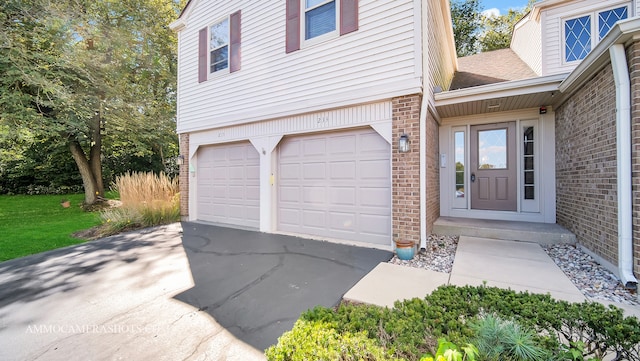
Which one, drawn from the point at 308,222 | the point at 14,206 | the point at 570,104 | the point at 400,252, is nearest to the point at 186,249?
the point at 308,222

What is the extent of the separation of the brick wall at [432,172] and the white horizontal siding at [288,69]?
4.31 ft

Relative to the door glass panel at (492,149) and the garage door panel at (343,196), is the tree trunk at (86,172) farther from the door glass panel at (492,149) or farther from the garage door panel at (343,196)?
the door glass panel at (492,149)

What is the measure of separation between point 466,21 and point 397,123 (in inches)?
632

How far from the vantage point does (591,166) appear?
12.8ft

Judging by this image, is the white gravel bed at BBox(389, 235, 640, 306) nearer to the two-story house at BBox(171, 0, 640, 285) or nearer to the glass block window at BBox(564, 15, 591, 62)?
the two-story house at BBox(171, 0, 640, 285)

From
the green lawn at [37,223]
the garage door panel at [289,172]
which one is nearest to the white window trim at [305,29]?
the garage door panel at [289,172]

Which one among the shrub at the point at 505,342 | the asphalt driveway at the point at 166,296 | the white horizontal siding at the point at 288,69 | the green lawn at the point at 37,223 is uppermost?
the white horizontal siding at the point at 288,69

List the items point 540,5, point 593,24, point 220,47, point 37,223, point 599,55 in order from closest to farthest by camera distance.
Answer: point 599,55, point 593,24, point 540,5, point 220,47, point 37,223

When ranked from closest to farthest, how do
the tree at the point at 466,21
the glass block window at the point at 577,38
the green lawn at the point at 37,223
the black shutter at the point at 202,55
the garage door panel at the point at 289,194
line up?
1. the green lawn at the point at 37,223
2. the garage door panel at the point at 289,194
3. the glass block window at the point at 577,38
4. the black shutter at the point at 202,55
5. the tree at the point at 466,21

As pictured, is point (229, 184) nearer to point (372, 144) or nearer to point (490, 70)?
point (372, 144)

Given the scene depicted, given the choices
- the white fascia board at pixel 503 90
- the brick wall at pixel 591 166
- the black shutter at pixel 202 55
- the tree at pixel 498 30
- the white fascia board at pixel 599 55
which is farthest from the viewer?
the tree at pixel 498 30

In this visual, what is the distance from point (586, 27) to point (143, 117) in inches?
568

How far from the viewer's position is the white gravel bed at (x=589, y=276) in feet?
9.32

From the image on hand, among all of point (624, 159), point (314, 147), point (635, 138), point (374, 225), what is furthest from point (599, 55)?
point (314, 147)
